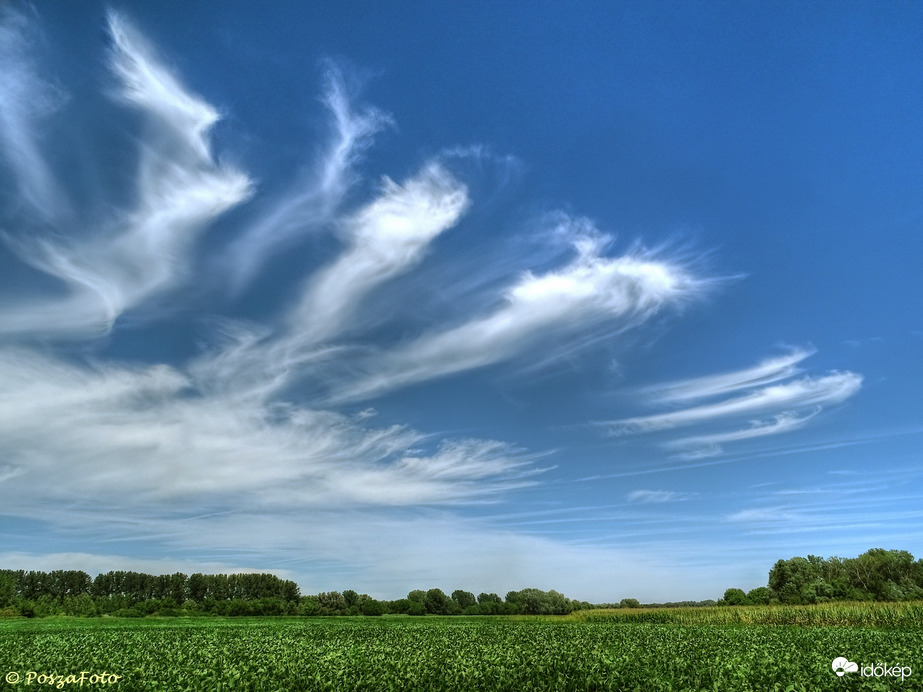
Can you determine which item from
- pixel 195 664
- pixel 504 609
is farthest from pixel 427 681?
pixel 504 609

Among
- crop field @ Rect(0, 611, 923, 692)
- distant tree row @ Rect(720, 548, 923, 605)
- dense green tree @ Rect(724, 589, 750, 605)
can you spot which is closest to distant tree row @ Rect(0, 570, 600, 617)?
dense green tree @ Rect(724, 589, 750, 605)

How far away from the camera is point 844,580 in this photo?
4970 inches

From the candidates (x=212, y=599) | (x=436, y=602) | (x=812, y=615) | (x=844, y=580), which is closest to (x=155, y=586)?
(x=212, y=599)

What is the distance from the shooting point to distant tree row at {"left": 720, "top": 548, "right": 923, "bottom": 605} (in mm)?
118544

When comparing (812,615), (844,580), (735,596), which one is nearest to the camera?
(812,615)

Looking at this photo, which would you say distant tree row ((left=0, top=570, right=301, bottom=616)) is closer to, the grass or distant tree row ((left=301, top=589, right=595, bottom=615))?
distant tree row ((left=301, top=589, right=595, bottom=615))

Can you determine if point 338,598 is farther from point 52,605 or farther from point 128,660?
point 128,660

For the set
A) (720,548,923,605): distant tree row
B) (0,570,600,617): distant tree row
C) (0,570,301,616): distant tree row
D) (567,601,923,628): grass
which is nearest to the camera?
(567,601,923,628): grass

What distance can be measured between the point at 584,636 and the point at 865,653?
712 inches

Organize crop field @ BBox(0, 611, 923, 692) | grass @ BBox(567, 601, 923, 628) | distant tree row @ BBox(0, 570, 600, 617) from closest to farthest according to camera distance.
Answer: crop field @ BBox(0, 611, 923, 692)
grass @ BBox(567, 601, 923, 628)
distant tree row @ BBox(0, 570, 600, 617)

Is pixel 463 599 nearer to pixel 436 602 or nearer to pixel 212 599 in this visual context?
pixel 436 602

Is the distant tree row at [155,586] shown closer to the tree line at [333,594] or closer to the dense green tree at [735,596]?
the tree line at [333,594]

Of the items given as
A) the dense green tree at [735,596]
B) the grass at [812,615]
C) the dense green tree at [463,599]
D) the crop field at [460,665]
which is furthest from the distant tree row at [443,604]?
the crop field at [460,665]

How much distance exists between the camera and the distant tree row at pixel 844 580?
389 feet
